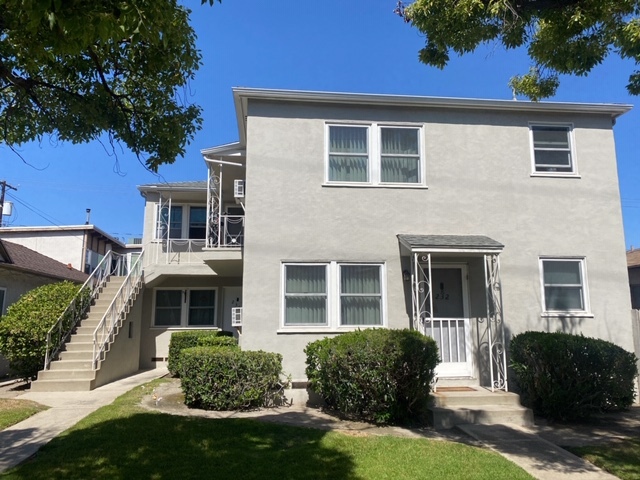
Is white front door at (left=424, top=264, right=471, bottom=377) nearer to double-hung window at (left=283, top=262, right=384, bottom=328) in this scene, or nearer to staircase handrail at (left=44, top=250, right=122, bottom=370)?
double-hung window at (left=283, top=262, right=384, bottom=328)

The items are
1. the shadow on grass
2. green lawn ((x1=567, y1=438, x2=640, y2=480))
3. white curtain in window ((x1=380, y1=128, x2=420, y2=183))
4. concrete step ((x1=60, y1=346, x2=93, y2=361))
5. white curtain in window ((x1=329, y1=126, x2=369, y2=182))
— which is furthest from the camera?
concrete step ((x1=60, y1=346, x2=93, y2=361))

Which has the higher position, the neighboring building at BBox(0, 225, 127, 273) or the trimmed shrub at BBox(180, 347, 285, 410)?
the neighboring building at BBox(0, 225, 127, 273)

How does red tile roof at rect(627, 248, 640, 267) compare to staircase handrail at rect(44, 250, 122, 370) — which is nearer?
staircase handrail at rect(44, 250, 122, 370)

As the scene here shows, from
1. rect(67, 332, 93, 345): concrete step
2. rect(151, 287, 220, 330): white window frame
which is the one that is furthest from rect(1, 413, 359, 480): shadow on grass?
rect(151, 287, 220, 330): white window frame

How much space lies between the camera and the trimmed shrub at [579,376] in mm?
8188

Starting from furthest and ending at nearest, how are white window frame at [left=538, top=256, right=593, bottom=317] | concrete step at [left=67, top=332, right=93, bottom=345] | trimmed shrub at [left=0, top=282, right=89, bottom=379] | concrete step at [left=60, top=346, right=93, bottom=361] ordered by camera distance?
concrete step at [left=67, top=332, right=93, bottom=345]
concrete step at [left=60, top=346, right=93, bottom=361]
trimmed shrub at [left=0, top=282, right=89, bottom=379]
white window frame at [left=538, top=256, right=593, bottom=317]

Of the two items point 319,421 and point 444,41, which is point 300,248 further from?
point 444,41

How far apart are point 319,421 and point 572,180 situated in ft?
25.6

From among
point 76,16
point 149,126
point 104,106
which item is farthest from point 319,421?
point 76,16

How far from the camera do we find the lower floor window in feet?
56.3

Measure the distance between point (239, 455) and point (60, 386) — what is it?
6981 millimetres

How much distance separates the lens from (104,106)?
7.10 meters

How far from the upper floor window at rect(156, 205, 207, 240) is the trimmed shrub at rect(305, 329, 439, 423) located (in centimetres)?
1111

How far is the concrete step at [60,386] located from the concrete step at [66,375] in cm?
21
